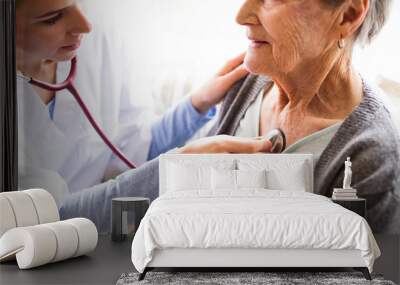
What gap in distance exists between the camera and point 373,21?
23.7 feet

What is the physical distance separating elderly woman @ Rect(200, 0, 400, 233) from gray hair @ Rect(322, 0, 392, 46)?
11mm

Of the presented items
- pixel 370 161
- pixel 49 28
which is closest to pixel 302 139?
pixel 370 161

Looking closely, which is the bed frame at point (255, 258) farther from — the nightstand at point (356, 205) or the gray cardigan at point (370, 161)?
the gray cardigan at point (370, 161)

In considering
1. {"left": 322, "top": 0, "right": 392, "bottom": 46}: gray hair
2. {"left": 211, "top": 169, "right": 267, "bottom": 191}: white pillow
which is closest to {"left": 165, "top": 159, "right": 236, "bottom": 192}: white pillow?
{"left": 211, "top": 169, "right": 267, "bottom": 191}: white pillow

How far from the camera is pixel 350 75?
724 centimetres

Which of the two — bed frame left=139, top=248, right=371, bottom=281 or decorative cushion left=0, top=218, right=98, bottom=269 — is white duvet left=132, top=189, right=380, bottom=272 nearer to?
bed frame left=139, top=248, right=371, bottom=281

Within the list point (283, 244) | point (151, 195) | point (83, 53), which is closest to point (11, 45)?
point (83, 53)

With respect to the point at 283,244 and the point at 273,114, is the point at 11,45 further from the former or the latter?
the point at 283,244

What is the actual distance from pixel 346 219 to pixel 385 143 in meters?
2.58

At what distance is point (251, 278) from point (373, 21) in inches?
145

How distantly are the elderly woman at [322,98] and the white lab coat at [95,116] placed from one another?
1003 millimetres

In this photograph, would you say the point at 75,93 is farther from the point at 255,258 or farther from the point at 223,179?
the point at 255,258

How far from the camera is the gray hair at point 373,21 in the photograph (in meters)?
7.20

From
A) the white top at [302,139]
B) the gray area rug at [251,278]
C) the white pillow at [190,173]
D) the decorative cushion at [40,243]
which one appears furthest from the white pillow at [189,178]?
the gray area rug at [251,278]
